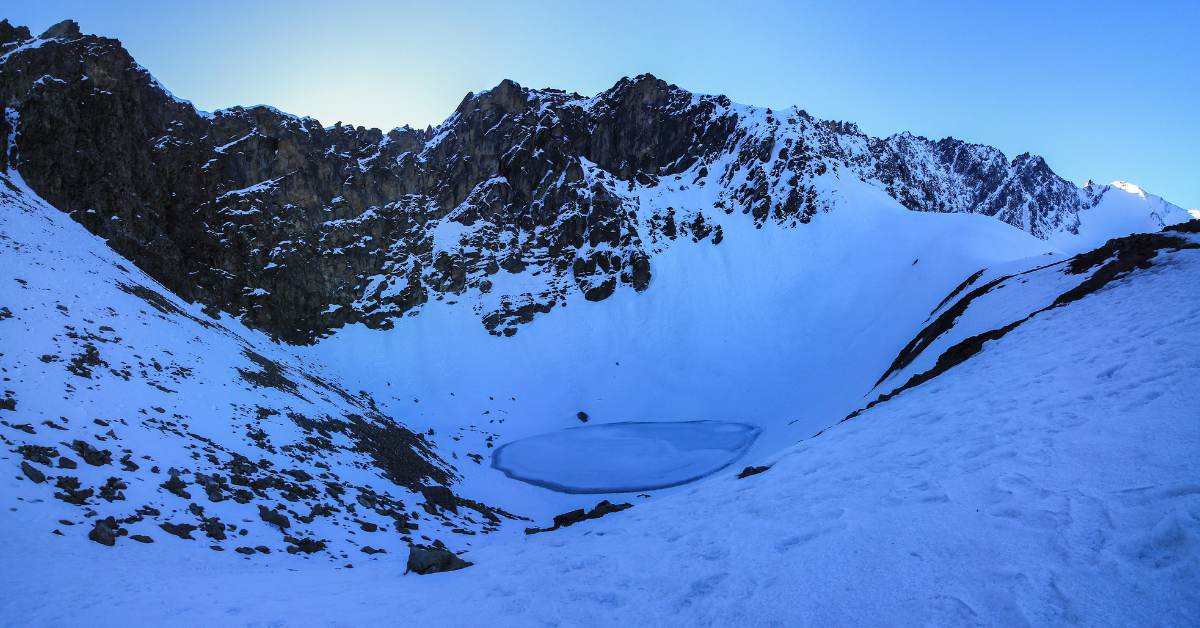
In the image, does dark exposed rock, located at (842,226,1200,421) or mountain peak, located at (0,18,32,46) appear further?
mountain peak, located at (0,18,32,46)

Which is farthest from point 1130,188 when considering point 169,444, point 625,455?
point 169,444

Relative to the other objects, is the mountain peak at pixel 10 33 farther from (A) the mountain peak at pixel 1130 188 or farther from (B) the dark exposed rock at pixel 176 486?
(A) the mountain peak at pixel 1130 188

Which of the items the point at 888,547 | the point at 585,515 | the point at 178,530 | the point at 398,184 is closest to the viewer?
the point at 888,547

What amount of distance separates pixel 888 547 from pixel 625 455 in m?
27.3

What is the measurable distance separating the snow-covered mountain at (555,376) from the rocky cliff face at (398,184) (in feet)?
1.39

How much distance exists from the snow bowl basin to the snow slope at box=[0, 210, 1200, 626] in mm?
16506

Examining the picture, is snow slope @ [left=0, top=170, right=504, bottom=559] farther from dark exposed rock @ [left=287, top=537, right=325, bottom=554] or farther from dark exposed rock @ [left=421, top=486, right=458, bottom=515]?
dark exposed rock @ [left=421, top=486, right=458, bottom=515]

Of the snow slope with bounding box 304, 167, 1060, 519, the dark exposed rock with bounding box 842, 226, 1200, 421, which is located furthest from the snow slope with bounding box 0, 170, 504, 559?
the dark exposed rock with bounding box 842, 226, 1200, 421

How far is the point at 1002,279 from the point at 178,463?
3310 centimetres

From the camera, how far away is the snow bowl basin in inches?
1116

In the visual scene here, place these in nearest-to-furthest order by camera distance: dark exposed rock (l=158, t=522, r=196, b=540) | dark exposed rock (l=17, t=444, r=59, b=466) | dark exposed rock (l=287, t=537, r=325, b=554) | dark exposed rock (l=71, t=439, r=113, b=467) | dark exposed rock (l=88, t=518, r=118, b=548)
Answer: dark exposed rock (l=88, t=518, r=118, b=548), dark exposed rock (l=158, t=522, r=196, b=540), dark exposed rock (l=17, t=444, r=59, b=466), dark exposed rock (l=71, t=439, r=113, b=467), dark exposed rock (l=287, t=537, r=325, b=554)

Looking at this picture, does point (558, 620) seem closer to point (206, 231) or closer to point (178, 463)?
point (178, 463)

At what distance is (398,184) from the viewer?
226 ft

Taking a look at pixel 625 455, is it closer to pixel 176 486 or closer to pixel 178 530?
pixel 176 486
